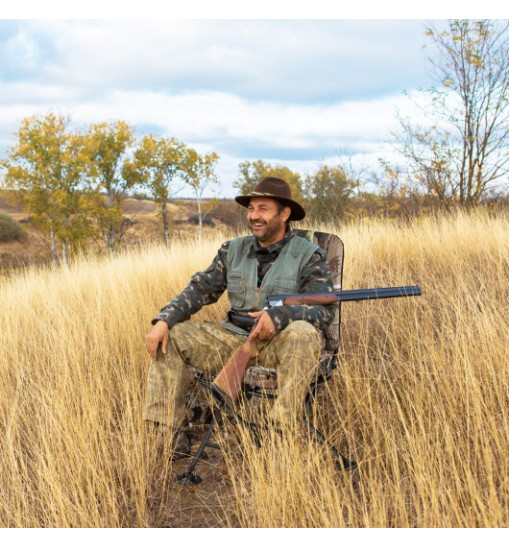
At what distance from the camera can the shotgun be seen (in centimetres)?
274

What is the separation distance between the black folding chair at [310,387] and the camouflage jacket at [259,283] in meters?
0.30

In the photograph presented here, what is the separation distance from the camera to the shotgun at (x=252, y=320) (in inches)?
108

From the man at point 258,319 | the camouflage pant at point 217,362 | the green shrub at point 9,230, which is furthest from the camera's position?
the green shrub at point 9,230

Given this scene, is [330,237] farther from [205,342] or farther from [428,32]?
[428,32]

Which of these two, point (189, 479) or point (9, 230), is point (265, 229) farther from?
point (9, 230)

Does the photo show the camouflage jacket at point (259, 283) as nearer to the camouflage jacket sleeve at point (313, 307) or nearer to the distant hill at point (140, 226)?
the camouflage jacket sleeve at point (313, 307)

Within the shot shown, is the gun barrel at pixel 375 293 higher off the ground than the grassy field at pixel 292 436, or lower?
higher

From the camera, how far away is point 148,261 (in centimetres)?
854

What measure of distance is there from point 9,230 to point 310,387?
135 feet

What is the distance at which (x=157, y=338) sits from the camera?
3211 millimetres

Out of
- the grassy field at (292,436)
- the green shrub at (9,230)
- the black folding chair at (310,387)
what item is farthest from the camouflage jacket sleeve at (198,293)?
the green shrub at (9,230)

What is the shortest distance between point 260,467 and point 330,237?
6.17 feet

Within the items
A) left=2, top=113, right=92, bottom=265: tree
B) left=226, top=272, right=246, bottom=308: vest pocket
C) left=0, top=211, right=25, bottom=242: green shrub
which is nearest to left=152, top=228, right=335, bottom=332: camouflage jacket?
left=226, top=272, right=246, bottom=308: vest pocket

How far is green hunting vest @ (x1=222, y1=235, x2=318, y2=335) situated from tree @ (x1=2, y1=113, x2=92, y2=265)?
22826 millimetres
